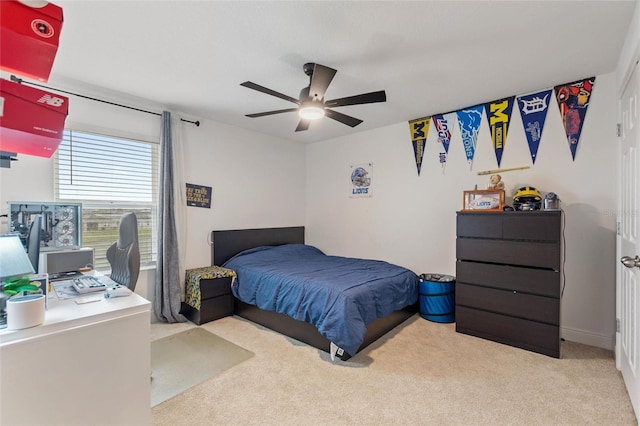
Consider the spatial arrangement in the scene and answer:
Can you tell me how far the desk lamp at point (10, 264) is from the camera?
116cm

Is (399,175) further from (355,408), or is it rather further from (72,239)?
(72,239)

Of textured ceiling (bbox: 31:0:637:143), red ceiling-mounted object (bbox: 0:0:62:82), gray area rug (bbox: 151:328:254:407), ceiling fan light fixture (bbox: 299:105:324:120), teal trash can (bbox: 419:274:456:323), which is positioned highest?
textured ceiling (bbox: 31:0:637:143)

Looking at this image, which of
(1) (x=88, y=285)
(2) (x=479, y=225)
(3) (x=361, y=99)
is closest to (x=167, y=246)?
(1) (x=88, y=285)

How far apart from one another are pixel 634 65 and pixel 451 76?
1.18 m

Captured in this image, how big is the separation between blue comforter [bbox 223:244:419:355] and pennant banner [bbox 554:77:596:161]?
6.90 ft

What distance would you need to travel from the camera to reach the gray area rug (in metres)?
2.14

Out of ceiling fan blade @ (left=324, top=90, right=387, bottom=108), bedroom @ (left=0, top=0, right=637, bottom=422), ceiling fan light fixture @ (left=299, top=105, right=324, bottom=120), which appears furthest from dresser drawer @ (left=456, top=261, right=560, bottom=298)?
ceiling fan light fixture @ (left=299, top=105, right=324, bottom=120)

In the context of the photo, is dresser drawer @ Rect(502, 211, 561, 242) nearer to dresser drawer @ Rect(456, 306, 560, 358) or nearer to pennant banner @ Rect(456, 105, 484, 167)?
dresser drawer @ Rect(456, 306, 560, 358)

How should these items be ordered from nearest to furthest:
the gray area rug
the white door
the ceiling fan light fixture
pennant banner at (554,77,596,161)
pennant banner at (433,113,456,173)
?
the white door, the gray area rug, the ceiling fan light fixture, pennant banner at (554,77,596,161), pennant banner at (433,113,456,173)

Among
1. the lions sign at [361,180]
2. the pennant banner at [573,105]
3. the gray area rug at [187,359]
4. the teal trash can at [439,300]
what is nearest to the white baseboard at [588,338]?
the teal trash can at [439,300]

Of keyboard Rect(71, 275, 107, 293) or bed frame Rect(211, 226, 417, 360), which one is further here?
bed frame Rect(211, 226, 417, 360)

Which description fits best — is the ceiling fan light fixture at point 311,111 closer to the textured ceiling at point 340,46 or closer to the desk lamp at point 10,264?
the textured ceiling at point 340,46

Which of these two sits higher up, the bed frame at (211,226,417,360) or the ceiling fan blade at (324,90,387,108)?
the ceiling fan blade at (324,90,387,108)

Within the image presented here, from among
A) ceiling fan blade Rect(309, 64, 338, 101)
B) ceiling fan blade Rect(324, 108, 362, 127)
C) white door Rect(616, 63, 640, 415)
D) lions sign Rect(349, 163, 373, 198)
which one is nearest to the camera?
white door Rect(616, 63, 640, 415)
